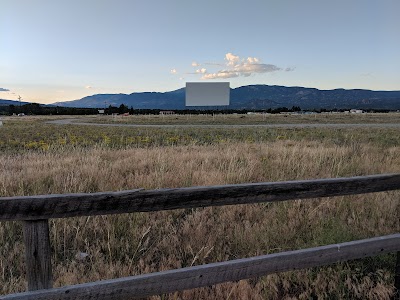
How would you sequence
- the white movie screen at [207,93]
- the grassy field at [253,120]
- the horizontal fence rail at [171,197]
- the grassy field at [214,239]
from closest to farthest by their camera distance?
the horizontal fence rail at [171,197], the grassy field at [214,239], the grassy field at [253,120], the white movie screen at [207,93]

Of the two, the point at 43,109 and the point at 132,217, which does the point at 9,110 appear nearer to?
the point at 43,109

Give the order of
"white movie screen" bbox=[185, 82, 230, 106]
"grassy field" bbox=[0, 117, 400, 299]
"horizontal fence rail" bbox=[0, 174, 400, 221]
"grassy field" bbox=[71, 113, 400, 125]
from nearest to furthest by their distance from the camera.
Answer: "horizontal fence rail" bbox=[0, 174, 400, 221]
"grassy field" bbox=[0, 117, 400, 299]
"grassy field" bbox=[71, 113, 400, 125]
"white movie screen" bbox=[185, 82, 230, 106]

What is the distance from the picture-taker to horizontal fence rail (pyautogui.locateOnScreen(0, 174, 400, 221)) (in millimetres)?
1966

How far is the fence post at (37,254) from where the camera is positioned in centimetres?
200

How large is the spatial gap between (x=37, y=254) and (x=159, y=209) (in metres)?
0.79

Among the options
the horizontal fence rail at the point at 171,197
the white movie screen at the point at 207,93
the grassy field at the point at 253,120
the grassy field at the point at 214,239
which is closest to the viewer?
the horizontal fence rail at the point at 171,197

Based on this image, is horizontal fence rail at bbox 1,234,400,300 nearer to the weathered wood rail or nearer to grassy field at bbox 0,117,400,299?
the weathered wood rail

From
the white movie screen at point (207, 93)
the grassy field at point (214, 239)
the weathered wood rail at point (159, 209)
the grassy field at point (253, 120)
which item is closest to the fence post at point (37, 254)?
the weathered wood rail at point (159, 209)

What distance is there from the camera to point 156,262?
3586 mm

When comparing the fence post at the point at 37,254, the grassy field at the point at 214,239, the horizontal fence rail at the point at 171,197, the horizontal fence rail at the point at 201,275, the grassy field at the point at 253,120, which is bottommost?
the grassy field at the point at 253,120

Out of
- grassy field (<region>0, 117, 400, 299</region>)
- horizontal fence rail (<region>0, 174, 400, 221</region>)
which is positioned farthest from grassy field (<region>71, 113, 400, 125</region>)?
horizontal fence rail (<region>0, 174, 400, 221</region>)

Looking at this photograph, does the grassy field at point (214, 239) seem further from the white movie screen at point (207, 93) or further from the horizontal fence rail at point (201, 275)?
the white movie screen at point (207, 93)

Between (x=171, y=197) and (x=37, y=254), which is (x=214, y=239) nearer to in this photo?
(x=171, y=197)

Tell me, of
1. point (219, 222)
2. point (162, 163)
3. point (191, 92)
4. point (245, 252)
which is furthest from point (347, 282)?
point (191, 92)
